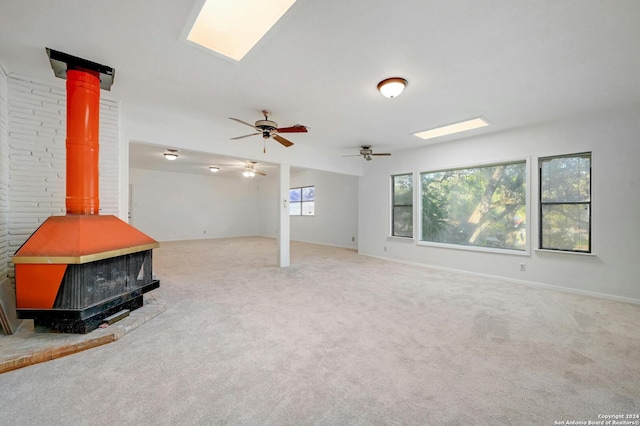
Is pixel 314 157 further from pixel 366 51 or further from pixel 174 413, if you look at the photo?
pixel 174 413

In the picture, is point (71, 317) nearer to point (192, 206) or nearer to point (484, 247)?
point (484, 247)

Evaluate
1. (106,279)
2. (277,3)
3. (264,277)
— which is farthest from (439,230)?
(106,279)

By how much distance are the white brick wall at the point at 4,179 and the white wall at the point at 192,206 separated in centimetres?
645


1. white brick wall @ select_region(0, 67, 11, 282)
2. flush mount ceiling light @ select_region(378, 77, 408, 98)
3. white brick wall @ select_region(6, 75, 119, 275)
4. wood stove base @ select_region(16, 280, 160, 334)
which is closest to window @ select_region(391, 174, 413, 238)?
flush mount ceiling light @ select_region(378, 77, 408, 98)

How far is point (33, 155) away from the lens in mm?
2785

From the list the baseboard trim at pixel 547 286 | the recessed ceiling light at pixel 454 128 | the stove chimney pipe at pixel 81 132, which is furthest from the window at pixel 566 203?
the stove chimney pipe at pixel 81 132

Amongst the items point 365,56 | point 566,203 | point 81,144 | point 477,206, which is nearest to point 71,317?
point 81,144

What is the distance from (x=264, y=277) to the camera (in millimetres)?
4457

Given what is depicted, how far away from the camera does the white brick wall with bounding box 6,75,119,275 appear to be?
8.86 ft

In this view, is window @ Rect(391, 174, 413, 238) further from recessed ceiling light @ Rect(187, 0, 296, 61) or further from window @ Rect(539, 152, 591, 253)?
recessed ceiling light @ Rect(187, 0, 296, 61)

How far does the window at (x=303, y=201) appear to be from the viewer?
9.41 metres

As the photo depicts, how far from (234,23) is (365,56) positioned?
3.77 feet

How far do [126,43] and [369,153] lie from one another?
159 inches

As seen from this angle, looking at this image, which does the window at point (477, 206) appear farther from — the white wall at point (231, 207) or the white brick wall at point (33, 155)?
the white brick wall at point (33, 155)
